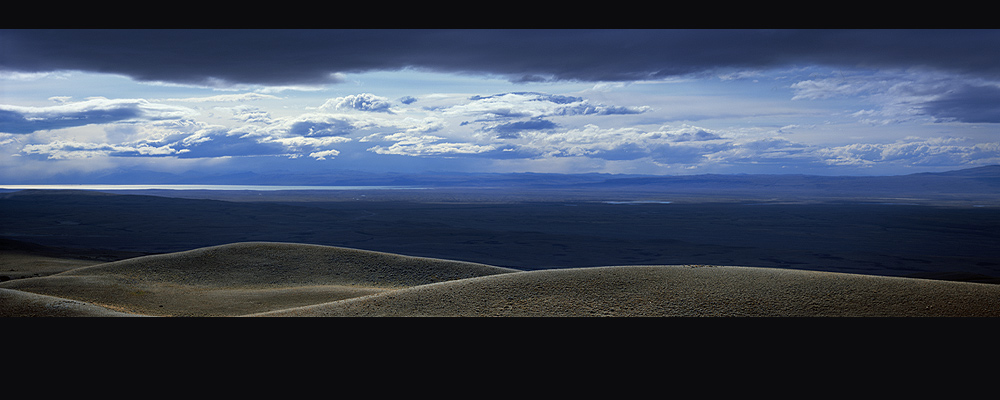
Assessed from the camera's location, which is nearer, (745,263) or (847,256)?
(745,263)

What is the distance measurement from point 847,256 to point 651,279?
32.2 meters

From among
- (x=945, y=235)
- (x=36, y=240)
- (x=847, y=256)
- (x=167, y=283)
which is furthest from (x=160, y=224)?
(x=945, y=235)

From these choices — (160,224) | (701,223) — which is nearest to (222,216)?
(160,224)

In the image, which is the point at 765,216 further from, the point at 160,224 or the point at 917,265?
the point at 160,224

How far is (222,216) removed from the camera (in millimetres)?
75375

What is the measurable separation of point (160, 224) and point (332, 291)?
186 ft

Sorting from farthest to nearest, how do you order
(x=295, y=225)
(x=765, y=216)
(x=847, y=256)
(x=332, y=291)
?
1. (x=765, y=216)
2. (x=295, y=225)
3. (x=847, y=256)
4. (x=332, y=291)

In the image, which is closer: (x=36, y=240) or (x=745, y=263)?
(x=745, y=263)

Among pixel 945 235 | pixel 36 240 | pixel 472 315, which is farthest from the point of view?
pixel 945 235

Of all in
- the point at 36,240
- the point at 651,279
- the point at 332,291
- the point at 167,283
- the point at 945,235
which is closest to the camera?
the point at 651,279

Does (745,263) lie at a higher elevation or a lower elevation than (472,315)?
lower

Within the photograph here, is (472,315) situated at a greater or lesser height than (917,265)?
greater

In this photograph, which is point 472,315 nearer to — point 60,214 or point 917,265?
point 917,265

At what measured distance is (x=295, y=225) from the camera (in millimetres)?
63500
